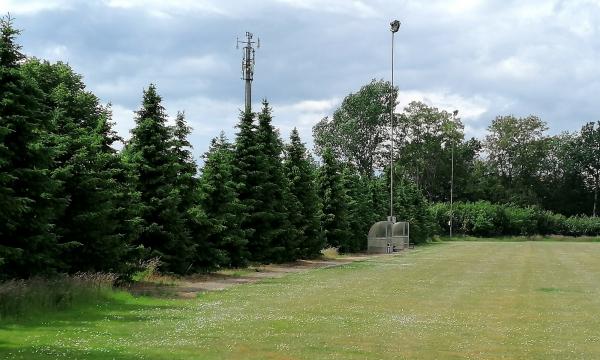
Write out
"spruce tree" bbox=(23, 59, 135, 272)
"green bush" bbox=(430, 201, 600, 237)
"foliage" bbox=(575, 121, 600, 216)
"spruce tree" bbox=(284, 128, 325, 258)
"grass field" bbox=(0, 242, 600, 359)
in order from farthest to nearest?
"foliage" bbox=(575, 121, 600, 216) < "green bush" bbox=(430, 201, 600, 237) < "spruce tree" bbox=(284, 128, 325, 258) < "spruce tree" bbox=(23, 59, 135, 272) < "grass field" bbox=(0, 242, 600, 359)

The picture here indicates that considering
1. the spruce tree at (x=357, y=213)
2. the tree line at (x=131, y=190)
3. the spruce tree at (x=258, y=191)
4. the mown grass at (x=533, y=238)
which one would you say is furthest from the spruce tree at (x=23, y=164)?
the mown grass at (x=533, y=238)

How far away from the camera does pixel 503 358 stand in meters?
10.4

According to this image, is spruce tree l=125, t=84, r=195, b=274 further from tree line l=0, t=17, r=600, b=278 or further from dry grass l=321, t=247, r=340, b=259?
dry grass l=321, t=247, r=340, b=259

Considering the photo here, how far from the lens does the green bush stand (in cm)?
9162

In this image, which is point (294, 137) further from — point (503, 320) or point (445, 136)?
point (445, 136)

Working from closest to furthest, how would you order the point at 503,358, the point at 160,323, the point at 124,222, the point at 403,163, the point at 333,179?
the point at 503,358 → the point at 160,323 → the point at 124,222 → the point at 333,179 → the point at 403,163

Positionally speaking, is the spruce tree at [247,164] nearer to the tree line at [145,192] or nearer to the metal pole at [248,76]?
the tree line at [145,192]

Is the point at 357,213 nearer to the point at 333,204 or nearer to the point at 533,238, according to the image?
the point at 333,204

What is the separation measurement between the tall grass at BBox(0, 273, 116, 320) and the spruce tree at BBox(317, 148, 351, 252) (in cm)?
2742

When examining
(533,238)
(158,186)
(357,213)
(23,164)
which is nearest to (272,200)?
(158,186)

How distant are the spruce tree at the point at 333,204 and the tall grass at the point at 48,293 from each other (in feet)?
90.0

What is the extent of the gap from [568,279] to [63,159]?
2067 centimetres

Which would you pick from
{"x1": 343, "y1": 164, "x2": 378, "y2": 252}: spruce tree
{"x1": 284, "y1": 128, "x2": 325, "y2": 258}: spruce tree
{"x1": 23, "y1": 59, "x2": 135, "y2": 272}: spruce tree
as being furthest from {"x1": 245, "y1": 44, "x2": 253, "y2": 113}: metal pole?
{"x1": 23, "y1": 59, "x2": 135, "y2": 272}: spruce tree

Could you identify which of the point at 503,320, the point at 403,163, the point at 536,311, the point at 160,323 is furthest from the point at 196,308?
the point at 403,163
